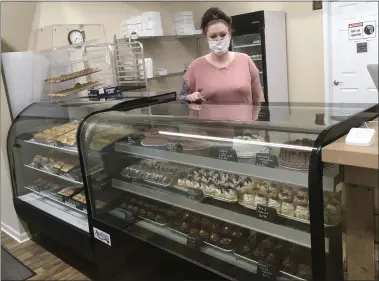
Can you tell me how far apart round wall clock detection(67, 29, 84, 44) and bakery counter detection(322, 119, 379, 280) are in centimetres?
264

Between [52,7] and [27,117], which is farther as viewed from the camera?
[52,7]

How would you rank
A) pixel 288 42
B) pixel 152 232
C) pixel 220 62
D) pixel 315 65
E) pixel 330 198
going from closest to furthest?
pixel 330 198 → pixel 152 232 → pixel 220 62 → pixel 315 65 → pixel 288 42

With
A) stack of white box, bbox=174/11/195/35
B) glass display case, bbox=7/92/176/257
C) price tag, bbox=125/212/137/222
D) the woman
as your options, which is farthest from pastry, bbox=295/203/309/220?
stack of white box, bbox=174/11/195/35

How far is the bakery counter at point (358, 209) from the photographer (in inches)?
33.2

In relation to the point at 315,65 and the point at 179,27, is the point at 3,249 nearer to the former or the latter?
the point at 179,27

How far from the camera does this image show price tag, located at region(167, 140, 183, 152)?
59.3 inches

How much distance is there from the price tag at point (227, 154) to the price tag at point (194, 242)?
37cm

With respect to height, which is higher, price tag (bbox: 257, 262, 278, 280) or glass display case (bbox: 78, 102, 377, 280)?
glass display case (bbox: 78, 102, 377, 280)

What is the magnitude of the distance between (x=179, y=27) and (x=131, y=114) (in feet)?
6.96

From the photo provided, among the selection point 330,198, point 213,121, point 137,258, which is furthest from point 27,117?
point 330,198

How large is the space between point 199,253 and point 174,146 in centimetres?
44

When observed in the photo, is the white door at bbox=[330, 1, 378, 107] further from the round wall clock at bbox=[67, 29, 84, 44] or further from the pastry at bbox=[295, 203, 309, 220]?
the round wall clock at bbox=[67, 29, 84, 44]

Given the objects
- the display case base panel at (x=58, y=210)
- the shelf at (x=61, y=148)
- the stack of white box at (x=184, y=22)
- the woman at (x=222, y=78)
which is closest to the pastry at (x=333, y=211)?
the woman at (x=222, y=78)

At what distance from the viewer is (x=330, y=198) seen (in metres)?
0.98
